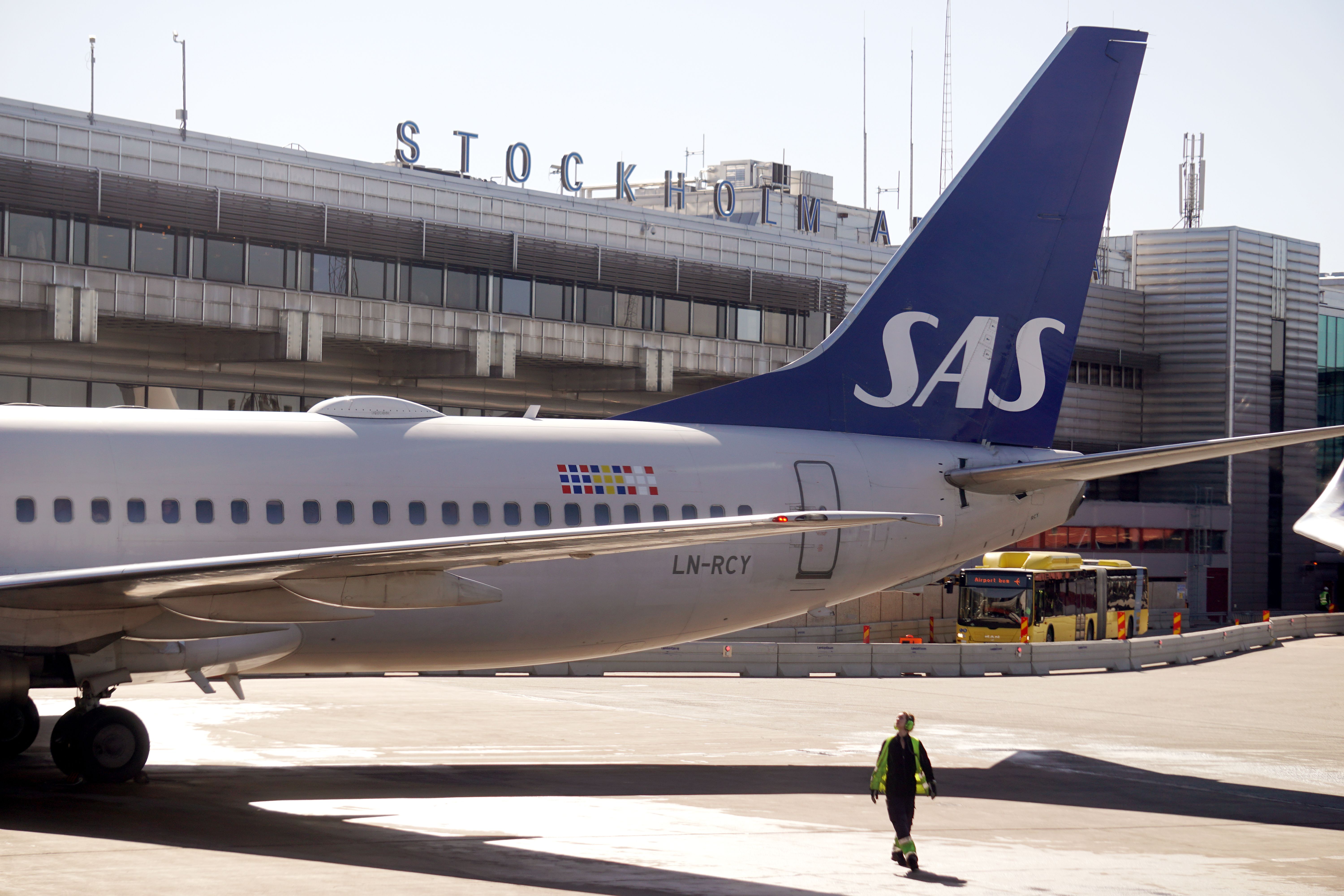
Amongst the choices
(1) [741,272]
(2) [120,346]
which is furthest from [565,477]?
(1) [741,272]

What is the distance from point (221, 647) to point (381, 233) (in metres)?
32.6

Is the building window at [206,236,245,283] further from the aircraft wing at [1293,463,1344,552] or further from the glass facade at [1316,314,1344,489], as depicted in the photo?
the glass facade at [1316,314,1344,489]

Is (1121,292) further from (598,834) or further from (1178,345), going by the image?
(598,834)

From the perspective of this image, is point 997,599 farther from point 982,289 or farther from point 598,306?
point 982,289

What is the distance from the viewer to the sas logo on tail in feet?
80.5

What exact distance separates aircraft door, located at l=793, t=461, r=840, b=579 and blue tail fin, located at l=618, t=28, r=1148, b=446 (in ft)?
4.40

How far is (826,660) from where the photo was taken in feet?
127

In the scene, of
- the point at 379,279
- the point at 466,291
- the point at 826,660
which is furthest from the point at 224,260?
the point at 826,660

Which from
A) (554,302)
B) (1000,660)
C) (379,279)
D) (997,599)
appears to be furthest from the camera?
(554,302)

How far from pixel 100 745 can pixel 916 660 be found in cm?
2520

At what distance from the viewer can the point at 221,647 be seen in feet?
61.1

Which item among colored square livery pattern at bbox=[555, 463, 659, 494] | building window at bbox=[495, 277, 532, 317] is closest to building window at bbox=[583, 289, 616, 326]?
building window at bbox=[495, 277, 532, 317]

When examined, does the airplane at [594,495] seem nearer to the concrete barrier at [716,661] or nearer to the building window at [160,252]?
the concrete barrier at [716,661]

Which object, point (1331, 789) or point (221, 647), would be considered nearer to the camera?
point (221, 647)
